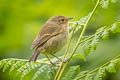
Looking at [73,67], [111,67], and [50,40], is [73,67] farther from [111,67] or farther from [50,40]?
[50,40]

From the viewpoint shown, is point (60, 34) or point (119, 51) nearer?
point (60, 34)

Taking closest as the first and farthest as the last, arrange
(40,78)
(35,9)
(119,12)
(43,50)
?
(40,78), (43,50), (119,12), (35,9)

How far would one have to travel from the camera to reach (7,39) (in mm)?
6508

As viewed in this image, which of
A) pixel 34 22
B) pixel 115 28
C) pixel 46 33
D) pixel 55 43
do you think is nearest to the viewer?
pixel 115 28

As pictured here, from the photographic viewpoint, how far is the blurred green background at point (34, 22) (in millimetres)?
5503

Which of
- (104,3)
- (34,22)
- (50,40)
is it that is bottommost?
(34,22)

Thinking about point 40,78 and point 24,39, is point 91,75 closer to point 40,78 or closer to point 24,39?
point 40,78

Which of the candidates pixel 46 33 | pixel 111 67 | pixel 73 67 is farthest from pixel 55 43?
pixel 111 67

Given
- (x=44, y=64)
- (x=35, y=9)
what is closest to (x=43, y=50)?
(x=44, y=64)

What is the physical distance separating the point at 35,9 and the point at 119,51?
243cm

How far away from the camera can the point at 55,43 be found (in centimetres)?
410

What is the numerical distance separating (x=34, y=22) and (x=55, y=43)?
284cm

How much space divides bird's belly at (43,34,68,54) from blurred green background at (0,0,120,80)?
46.4 inches

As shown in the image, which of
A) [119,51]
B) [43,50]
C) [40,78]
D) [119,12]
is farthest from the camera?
[119,12]
